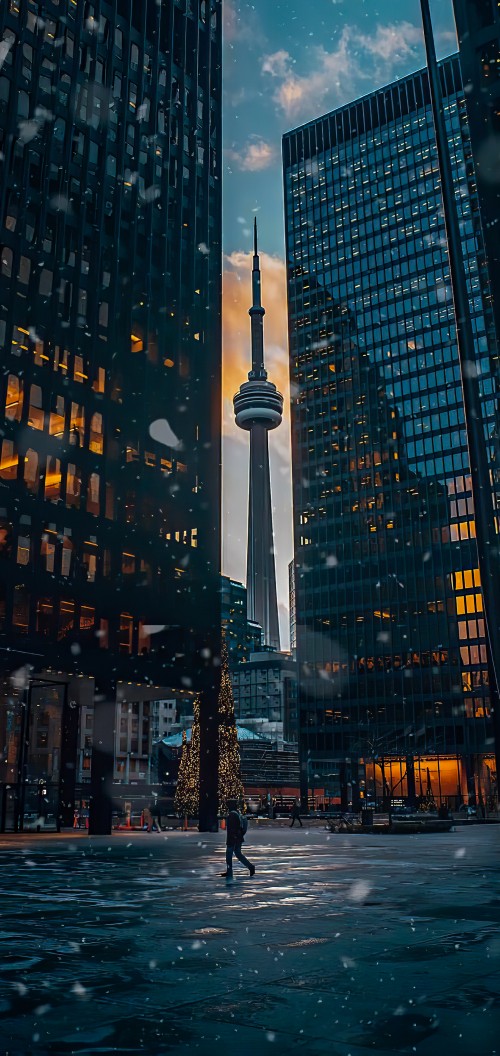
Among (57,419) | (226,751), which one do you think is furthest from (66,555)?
(226,751)

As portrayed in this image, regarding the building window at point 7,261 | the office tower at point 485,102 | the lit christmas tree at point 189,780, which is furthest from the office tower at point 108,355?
the office tower at point 485,102

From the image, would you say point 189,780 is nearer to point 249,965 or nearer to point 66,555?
point 66,555

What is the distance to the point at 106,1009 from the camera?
24.3 feet

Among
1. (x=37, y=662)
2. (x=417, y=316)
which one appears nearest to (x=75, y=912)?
(x=37, y=662)

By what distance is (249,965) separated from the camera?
9391 mm

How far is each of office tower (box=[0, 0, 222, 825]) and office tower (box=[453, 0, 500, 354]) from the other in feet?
108

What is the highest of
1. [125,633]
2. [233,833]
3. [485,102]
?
[125,633]

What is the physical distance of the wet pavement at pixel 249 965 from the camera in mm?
6520

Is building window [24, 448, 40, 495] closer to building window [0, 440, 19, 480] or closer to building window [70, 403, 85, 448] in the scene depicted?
building window [0, 440, 19, 480]

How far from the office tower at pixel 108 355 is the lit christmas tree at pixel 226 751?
8178 millimetres

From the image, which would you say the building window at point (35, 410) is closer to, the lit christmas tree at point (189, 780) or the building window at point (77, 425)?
the building window at point (77, 425)

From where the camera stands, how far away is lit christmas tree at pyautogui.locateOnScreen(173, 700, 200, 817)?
54.6m

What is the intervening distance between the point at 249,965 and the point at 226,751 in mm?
47811

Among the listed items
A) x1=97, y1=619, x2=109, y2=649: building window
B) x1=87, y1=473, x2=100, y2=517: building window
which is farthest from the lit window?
x1=97, y1=619, x2=109, y2=649: building window
